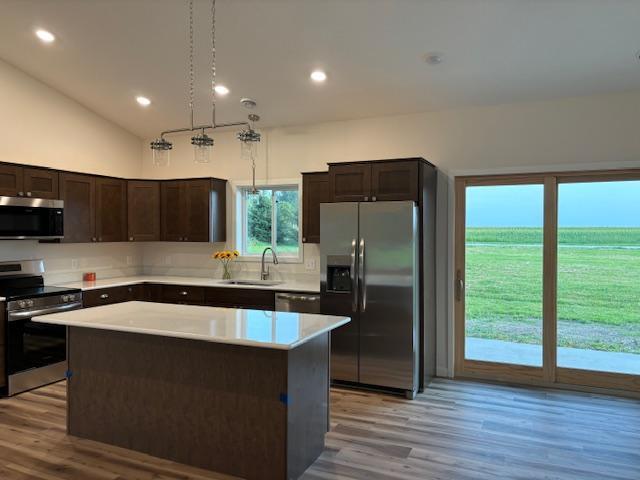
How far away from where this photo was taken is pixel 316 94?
4836 mm

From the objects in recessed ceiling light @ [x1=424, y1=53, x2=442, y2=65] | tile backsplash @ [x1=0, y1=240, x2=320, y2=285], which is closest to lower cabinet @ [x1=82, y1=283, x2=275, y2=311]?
tile backsplash @ [x1=0, y1=240, x2=320, y2=285]

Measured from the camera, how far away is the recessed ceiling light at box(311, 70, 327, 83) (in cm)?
441

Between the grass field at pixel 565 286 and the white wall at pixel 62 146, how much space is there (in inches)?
171

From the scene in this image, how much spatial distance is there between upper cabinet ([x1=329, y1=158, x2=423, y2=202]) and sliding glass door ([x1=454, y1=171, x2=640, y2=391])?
30.2 inches

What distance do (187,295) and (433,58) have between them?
3.55 meters

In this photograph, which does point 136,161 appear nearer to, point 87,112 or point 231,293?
point 87,112

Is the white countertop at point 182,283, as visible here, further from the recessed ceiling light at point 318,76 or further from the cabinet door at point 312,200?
Answer: the recessed ceiling light at point 318,76

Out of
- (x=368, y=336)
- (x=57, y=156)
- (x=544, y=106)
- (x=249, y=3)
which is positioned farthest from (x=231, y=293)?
(x=544, y=106)

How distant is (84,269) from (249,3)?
379 cm

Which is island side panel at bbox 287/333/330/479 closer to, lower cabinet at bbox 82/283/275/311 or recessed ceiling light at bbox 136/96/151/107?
lower cabinet at bbox 82/283/275/311

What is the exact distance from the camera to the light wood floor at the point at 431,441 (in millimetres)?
2955

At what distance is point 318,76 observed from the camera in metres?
4.48

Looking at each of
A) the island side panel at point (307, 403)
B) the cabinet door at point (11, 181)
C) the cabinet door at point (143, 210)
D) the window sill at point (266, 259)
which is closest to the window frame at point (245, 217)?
the window sill at point (266, 259)

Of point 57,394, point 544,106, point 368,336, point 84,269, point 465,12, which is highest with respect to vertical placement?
point 465,12
